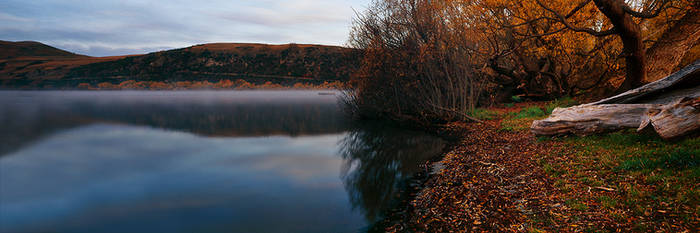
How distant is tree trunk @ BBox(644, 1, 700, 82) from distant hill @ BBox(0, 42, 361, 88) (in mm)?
88375

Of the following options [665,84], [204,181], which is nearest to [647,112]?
[665,84]

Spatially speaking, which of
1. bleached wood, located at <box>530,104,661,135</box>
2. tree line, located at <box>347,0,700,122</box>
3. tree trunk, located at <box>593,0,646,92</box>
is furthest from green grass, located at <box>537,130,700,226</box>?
tree line, located at <box>347,0,700,122</box>

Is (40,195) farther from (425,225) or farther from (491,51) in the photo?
(491,51)

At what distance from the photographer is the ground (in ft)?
13.2

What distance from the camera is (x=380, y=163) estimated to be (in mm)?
11336

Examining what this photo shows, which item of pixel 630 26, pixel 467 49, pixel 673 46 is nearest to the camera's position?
pixel 630 26

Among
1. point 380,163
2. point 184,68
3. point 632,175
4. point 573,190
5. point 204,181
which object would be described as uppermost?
point 184,68

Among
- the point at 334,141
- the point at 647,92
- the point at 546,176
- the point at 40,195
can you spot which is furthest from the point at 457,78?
the point at 40,195

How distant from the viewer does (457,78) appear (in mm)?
16750

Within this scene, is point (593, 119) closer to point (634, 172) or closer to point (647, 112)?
Answer: point (647, 112)

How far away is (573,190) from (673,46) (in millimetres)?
9881

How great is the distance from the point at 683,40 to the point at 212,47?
Answer: 129460 mm

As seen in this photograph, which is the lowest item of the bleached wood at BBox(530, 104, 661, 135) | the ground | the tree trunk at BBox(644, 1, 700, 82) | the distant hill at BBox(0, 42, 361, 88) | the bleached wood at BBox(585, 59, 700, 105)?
the ground

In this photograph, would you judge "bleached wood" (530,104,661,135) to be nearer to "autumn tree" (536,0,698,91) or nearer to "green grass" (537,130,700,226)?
"green grass" (537,130,700,226)
